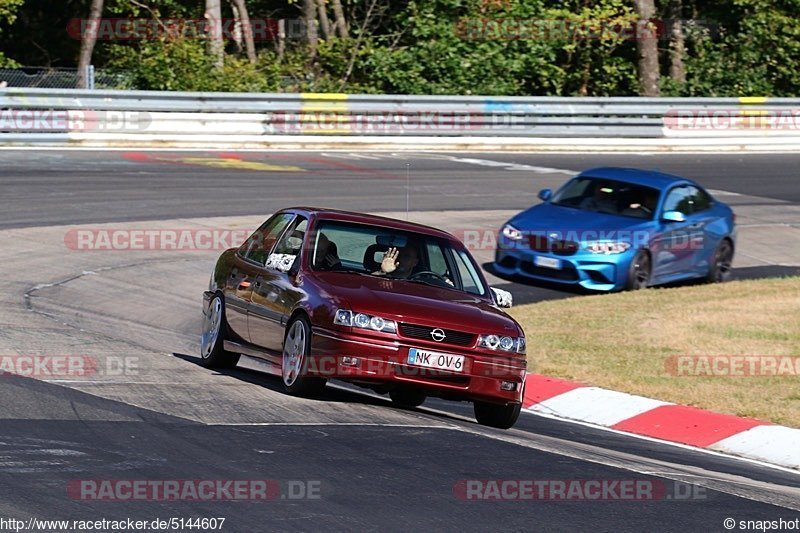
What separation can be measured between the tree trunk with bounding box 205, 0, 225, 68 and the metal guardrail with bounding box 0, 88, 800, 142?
378 cm

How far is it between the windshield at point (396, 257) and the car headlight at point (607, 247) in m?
6.61

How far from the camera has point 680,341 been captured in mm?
14523

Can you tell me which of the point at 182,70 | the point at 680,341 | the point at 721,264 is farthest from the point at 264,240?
the point at 182,70

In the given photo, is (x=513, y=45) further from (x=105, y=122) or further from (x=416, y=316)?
(x=416, y=316)

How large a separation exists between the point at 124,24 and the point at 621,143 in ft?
40.5

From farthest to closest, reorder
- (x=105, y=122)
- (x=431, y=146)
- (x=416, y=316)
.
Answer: (x=431, y=146), (x=105, y=122), (x=416, y=316)

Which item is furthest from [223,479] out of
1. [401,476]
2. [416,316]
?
[416,316]

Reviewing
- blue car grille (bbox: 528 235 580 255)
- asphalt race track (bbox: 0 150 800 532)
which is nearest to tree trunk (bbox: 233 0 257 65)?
asphalt race track (bbox: 0 150 800 532)

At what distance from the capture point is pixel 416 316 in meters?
9.87

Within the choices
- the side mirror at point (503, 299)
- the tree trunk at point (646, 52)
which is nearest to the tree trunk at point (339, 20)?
the tree trunk at point (646, 52)

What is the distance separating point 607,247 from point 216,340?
7.39 m

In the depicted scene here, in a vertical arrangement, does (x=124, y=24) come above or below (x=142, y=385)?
above

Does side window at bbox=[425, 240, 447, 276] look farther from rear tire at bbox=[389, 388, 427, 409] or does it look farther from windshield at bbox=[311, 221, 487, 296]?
rear tire at bbox=[389, 388, 427, 409]

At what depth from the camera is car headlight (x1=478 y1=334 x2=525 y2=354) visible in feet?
32.9
